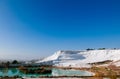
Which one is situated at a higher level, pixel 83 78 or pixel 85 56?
pixel 85 56

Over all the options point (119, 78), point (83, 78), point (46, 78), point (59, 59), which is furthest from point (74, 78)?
point (59, 59)

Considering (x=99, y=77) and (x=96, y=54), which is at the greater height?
(x=96, y=54)

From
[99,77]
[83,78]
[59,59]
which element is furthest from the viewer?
[59,59]

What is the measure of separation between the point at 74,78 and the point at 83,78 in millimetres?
1101

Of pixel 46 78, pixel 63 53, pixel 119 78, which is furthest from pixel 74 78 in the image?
pixel 63 53

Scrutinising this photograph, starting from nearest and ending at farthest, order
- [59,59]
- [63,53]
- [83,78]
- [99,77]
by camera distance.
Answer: [99,77] < [83,78] < [59,59] < [63,53]

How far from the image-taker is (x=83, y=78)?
1120 inches

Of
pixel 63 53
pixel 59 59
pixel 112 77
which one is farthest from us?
pixel 63 53

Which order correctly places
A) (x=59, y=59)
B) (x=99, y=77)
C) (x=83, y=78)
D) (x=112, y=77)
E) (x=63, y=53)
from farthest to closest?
(x=63, y=53) < (x=59, y=59) < (x=83, y=78) < (x=99, y=77) < (x=112, y=77)

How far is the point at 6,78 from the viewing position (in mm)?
28719

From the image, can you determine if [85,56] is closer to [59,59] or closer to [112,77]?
[59,59]

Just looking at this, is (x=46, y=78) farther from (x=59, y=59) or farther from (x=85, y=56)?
(x=85, y=56)

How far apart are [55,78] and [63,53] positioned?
80405 millimetres

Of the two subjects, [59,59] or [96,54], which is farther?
[96,54]
